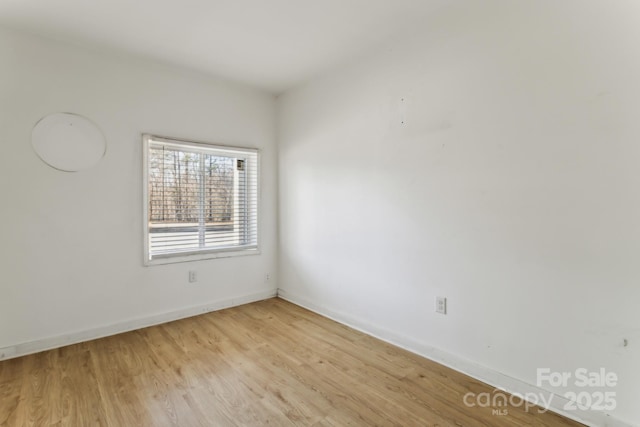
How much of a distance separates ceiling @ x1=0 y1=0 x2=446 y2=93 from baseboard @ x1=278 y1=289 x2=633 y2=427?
2471 millimetres

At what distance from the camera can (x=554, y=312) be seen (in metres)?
1.80

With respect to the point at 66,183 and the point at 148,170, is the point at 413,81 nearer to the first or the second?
the point at 148,170

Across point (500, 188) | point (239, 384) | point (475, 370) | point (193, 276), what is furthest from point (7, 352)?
point (500, 188)

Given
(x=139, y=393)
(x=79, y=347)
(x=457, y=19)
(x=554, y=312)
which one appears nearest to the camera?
(x=554, y=312)

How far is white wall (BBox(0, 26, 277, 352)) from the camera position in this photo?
2.41m

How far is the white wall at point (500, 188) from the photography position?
1611 millimetres

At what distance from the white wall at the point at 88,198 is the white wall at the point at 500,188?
1.51 m

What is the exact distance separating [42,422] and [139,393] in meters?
0.46

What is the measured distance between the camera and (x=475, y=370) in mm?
2121

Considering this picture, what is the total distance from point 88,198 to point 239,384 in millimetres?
2042

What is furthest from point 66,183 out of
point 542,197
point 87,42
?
point 542,197

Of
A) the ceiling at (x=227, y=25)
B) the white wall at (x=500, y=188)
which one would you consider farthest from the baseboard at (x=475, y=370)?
the ceiling at (x=227, y=25)

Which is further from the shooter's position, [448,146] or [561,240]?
[448,146]

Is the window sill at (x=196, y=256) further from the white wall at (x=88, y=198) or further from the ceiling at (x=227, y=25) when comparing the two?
the ceiling at (x=227, y=25)
